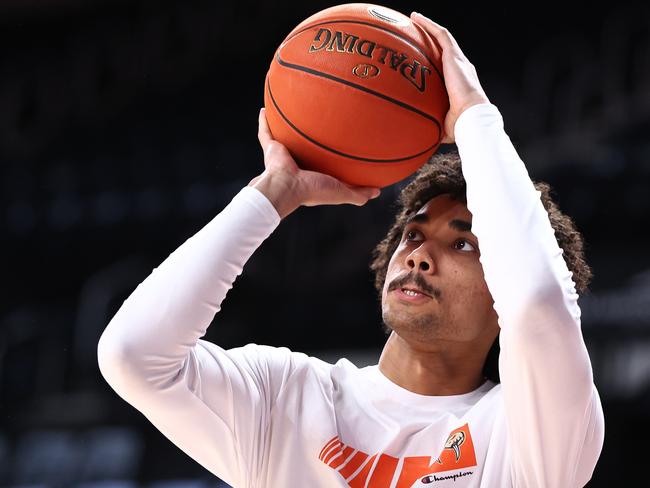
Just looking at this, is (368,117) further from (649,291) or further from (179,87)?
(179,87)

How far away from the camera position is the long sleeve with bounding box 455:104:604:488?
1.78 metres

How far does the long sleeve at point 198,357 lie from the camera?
6.17 feet

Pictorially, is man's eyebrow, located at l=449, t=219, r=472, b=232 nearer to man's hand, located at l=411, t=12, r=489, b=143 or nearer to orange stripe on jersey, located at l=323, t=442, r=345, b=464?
man's hand, located at l=411, t=12, r=489, b=143

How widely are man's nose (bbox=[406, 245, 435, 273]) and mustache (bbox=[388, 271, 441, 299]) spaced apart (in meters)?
0.02

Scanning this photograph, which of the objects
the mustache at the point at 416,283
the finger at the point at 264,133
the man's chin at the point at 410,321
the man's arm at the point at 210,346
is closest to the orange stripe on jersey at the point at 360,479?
the man's arm at the point at 210,346

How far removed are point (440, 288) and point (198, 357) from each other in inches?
25.5

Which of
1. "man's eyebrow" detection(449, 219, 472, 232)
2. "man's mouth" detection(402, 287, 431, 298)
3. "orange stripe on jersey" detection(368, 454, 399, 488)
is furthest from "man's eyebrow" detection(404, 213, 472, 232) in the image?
"orange stripe on jersey" detection(368, 454, 399, 488)

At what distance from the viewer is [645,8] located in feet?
20.8

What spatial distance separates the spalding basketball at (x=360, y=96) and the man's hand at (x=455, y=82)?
0.03 metres

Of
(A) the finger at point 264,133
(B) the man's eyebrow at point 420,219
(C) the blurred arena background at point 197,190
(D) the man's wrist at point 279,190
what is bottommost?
(C) the blurred arena background at point 197,190

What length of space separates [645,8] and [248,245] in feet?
17.5

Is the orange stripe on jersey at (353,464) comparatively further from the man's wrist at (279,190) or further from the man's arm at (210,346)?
the man's wrist at (279,190)

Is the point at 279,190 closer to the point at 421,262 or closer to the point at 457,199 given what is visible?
the point at 421,262

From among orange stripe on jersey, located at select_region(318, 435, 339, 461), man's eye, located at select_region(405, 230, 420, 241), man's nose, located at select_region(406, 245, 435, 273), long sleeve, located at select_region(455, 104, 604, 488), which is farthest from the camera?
man's eye, located at select_region(405, 230, 420, 241)
